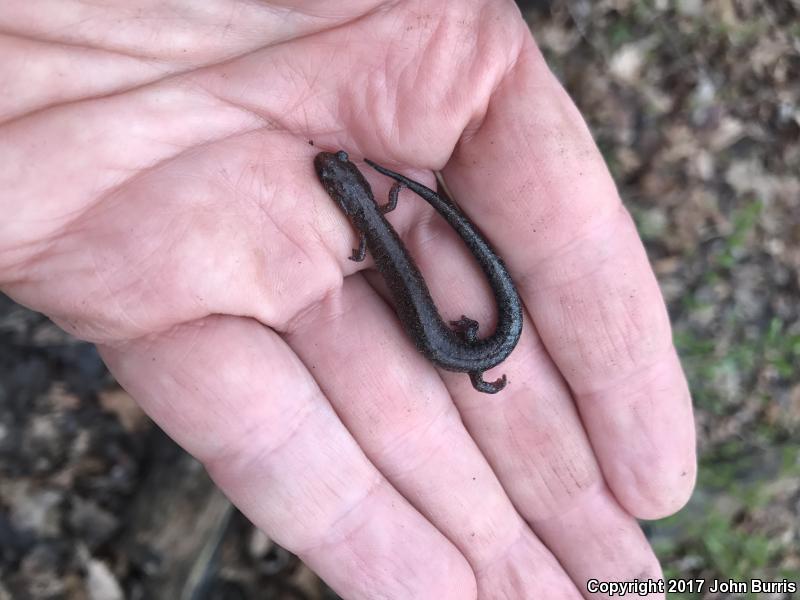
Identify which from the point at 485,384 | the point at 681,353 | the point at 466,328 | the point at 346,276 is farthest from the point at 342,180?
the point at 681,353

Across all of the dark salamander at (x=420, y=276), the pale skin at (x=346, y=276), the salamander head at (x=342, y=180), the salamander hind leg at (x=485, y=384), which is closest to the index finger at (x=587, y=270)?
the pale skin at (x=346, y=276)

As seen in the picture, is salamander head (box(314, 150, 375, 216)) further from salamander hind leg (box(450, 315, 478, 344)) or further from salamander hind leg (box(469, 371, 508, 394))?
salamander hind leg (box(469, 371, 508, 394))

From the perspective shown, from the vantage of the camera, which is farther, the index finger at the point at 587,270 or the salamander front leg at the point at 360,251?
the salamander front leg at the point at 360,251

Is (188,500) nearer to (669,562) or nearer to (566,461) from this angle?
(566,461)

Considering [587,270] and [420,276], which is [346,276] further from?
[587,270]

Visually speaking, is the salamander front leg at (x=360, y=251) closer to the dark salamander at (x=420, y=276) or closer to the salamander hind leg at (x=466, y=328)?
the dark salamander at (x=420, y=276)

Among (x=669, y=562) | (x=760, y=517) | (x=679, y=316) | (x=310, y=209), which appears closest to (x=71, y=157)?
(x=310, y=209)
